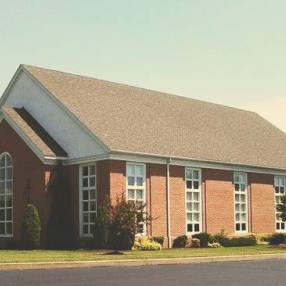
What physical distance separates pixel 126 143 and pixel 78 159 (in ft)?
8.35

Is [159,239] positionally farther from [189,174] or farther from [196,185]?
[196,185]

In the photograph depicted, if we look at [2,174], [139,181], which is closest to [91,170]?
[139,181]

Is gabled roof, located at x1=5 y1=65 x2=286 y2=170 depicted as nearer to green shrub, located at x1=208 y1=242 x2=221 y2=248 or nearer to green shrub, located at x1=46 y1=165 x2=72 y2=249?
green shrub, located at x1=46 y1=165 x2=72 y2=249

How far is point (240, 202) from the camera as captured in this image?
128ft

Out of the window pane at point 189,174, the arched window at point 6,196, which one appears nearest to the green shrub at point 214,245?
the window pane at point 189,174

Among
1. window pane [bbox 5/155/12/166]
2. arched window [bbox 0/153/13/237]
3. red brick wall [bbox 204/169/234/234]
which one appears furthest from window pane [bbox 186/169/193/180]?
window pane [bbox 5/155/12/166]

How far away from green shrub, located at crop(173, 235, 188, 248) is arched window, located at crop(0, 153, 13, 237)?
8708mm

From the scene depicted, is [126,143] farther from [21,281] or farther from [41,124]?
[21,281]

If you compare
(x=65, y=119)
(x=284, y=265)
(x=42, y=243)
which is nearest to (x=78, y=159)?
(x=65, y=119)

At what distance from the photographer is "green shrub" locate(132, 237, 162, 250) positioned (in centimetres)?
3047

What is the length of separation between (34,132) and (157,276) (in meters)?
17.9

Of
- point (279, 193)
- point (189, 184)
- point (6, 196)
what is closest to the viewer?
point (6, 196)

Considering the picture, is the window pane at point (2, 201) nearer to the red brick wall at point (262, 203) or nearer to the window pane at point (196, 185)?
the window pane at point (196, 185)

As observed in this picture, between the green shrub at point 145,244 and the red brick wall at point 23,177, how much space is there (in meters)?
4.79
